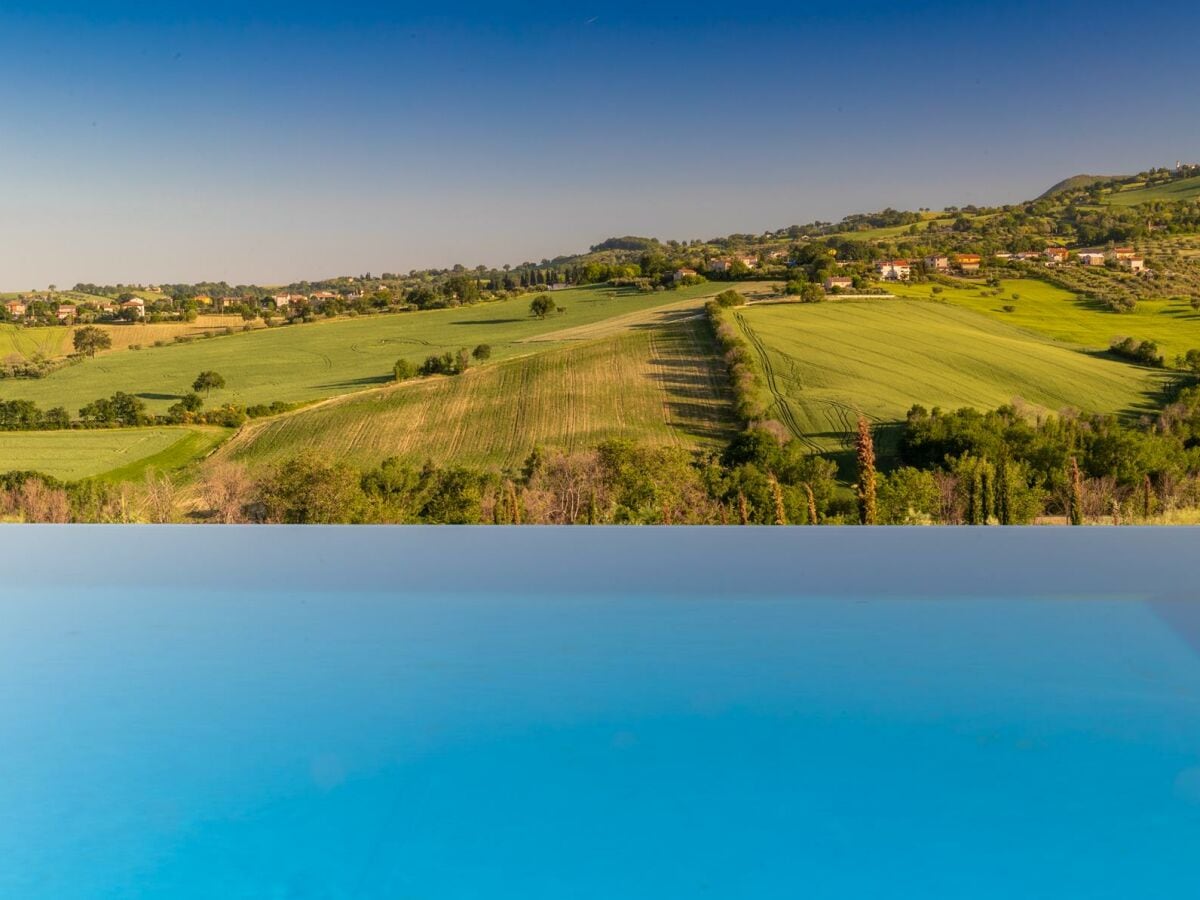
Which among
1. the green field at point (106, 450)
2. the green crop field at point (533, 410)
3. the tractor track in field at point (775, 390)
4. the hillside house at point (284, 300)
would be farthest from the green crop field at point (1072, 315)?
the green field at point (106, 450)

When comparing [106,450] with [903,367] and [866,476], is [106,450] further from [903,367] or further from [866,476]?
[903,367]

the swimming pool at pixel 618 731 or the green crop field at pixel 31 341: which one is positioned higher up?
the green crop field at pixel 31 341

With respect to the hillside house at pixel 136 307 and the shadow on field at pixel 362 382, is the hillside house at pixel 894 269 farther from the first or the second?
the hillside house at pixel 136 307

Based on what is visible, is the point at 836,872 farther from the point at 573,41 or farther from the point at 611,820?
the point at 573,41

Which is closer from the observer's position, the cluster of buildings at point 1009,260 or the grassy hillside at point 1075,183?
the grassy hillside at point 1075,183

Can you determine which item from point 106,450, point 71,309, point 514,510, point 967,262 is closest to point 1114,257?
point 967,262

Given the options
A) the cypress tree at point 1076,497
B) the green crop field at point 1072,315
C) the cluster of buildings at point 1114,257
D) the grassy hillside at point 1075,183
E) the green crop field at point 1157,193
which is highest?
the grassy hillside at point 1075,183

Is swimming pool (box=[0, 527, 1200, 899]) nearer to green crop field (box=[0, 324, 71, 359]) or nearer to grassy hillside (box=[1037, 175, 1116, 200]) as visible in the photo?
grassy hillside (box=[1037, 175, 1116, 200])
